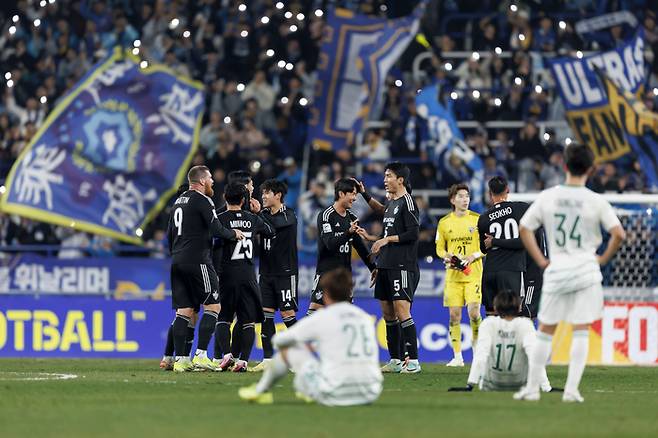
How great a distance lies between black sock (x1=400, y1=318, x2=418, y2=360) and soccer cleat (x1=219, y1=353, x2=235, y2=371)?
1.95 metres

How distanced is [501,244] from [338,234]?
1.94m

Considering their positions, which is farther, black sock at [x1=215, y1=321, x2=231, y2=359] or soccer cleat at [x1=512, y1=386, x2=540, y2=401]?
black sock at [x1=215, y1=321, x2=231, y2=359]

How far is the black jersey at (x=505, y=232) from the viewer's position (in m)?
16.5

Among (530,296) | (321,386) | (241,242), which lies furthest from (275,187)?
(321,386)

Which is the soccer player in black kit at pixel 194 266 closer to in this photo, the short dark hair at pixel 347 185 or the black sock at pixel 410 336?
the short dark hair at pixel 347 185

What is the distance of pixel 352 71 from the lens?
24906mm

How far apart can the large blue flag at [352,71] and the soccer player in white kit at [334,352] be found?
14.5m

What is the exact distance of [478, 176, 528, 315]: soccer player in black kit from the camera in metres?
16.5

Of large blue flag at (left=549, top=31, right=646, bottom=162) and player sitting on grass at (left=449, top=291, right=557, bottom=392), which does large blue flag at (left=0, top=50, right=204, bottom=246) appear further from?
player sitting on grass at (left=449, top=291, right=557, bottom=392)

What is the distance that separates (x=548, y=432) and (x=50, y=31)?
2006 cm

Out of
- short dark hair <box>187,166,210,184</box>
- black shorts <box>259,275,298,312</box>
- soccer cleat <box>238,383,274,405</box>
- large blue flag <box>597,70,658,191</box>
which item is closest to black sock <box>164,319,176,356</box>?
black shorts <box>259,275,298,312</box>

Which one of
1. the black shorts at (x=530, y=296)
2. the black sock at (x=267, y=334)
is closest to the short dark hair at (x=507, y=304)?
the black sock at (x=267, y=334)

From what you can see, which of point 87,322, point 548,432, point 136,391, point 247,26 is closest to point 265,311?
point 136,391

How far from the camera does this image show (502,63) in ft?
84.4
